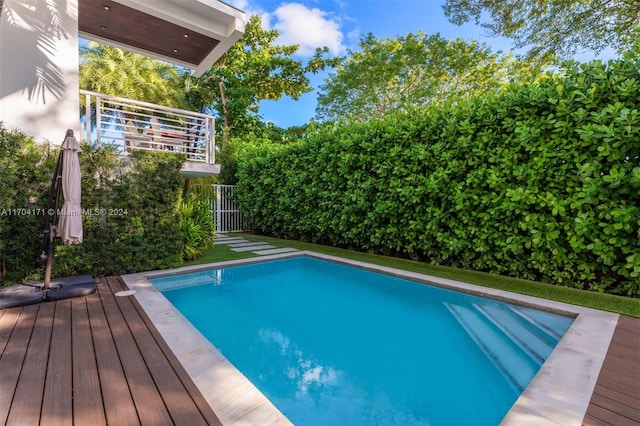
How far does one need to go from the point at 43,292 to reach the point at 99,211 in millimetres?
1717

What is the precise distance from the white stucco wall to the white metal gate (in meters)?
7.53

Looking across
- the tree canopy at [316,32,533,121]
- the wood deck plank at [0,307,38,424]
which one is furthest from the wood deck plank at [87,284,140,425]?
the tree canopy at [316,32,533,121]

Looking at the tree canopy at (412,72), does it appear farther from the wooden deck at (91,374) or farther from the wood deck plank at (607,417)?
the wooden deck at (91,374)

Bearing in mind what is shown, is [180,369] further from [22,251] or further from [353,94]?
[353,94]

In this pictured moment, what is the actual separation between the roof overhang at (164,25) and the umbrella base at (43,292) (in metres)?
5.68

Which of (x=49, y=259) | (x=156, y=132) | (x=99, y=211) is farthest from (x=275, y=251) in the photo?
(x=49, y=259)

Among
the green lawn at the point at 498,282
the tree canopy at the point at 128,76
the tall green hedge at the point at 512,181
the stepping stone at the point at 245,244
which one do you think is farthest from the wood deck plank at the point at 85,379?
the tree canopy at the point at 128,76

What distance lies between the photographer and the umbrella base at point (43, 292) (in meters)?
3.98

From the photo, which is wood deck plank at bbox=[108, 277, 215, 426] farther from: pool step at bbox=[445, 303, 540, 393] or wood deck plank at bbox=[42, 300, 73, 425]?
pool step at bbox=[445, 303, 540, 393]

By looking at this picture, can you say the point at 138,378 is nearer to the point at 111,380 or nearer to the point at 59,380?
the point at 111,380

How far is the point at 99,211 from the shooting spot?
5.42 metres

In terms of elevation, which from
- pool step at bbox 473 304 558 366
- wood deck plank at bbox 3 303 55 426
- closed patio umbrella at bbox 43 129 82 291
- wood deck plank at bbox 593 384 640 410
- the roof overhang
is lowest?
pool step at bbox 473 304 558 366

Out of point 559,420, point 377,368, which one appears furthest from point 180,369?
point 559,420

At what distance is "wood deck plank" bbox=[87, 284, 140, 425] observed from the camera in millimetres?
1956
